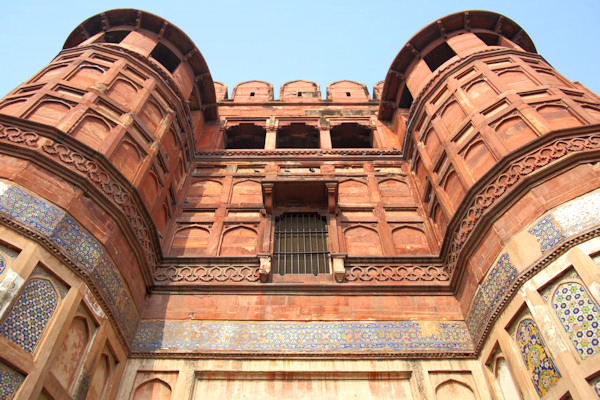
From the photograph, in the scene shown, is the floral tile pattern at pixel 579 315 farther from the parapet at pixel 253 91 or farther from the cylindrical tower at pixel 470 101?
the parapet at pixel 253 91

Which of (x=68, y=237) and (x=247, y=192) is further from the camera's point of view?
(x=247, y=192)

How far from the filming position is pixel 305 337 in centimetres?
809

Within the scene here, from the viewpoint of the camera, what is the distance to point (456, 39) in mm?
13125

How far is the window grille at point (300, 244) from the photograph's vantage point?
980 cm

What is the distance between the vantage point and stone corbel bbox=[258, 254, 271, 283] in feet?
29.7

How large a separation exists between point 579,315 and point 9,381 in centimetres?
680

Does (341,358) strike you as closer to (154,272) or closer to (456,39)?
(154,272)

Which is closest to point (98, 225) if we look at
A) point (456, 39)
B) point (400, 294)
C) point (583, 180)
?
point (400, 294)

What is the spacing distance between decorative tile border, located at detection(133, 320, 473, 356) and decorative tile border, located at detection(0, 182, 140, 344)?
30.8 inches

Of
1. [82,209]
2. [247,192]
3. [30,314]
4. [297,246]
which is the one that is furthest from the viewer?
[247,192]

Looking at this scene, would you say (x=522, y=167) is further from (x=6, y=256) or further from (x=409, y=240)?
(x=6, y=256)

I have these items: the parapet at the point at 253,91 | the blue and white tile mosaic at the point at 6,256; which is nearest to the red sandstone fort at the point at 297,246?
the blue and white tile mosaic at the point at 6,256

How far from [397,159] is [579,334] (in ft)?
27.3

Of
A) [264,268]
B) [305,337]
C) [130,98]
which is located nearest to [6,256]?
[264,268]
